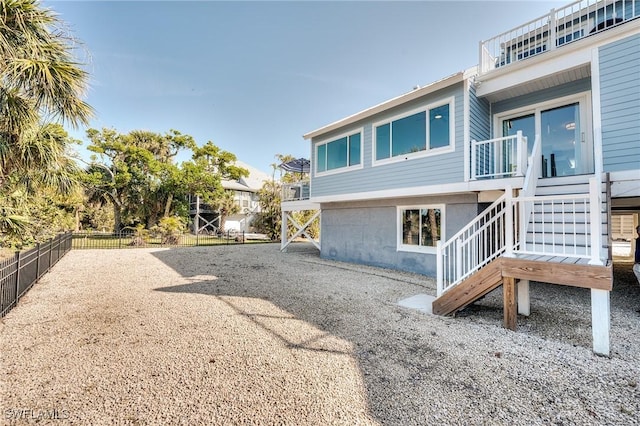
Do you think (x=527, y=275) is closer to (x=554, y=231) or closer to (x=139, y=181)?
(x=554, y=231)

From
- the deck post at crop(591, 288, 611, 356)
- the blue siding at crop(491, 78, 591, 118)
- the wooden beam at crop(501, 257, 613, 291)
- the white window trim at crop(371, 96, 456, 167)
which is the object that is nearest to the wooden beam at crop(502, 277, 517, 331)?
the wooden beam at crop(501, 257, 613, 291)

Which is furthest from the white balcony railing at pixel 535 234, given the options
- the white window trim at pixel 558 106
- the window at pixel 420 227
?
the window at pixel 420 227

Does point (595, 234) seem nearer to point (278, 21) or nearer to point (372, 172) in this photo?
point (372, 172)

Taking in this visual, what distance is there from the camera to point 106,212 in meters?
28.1

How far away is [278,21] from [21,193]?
10.8 metres

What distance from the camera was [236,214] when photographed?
2867 cm

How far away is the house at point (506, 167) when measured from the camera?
4500 mm

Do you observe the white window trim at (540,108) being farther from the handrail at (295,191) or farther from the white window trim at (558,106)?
the handrail at (295,191)

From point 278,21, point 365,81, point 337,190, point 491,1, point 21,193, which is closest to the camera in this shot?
point 21,193

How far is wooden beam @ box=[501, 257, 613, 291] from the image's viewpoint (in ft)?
11.5

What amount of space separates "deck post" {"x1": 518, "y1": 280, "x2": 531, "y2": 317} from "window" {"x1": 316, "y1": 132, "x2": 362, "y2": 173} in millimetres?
6226

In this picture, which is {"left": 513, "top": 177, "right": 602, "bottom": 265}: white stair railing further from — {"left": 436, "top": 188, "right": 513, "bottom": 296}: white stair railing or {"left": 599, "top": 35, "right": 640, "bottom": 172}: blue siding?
{"left": 599, "top": 35, "right": 640, "bottom": 172}: blue siding

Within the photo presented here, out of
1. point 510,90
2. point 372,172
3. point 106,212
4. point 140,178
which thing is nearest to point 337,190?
point 372,172

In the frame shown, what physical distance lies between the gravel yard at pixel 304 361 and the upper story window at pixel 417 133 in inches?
169
